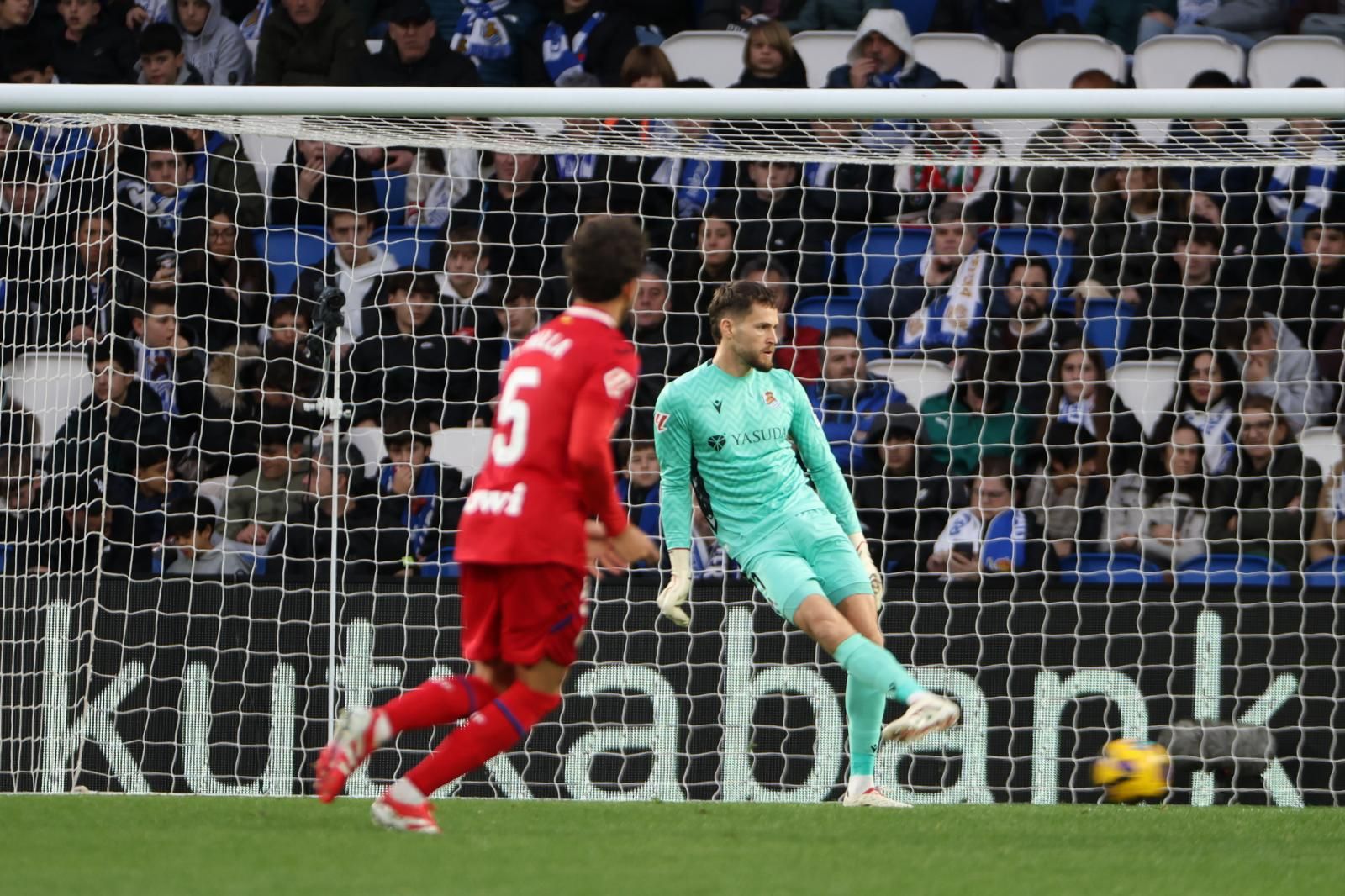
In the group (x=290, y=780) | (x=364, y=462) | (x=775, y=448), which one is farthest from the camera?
(x=364, y=462)

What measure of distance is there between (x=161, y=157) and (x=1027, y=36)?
5020 millimetres

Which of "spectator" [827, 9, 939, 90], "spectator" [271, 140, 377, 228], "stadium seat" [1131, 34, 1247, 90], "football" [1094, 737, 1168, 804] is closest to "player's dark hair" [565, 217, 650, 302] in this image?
"football" [1094, 737, 1168, 804]

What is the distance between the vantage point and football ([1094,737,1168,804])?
646 cm

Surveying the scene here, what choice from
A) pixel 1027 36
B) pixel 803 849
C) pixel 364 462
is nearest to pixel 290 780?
pixel 364 462

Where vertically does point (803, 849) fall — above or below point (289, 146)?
below

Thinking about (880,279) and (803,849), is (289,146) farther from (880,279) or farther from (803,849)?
(803,849)

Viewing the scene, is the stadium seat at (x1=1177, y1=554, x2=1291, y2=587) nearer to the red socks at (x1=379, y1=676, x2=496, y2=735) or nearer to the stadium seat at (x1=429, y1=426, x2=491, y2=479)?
the stadium seat at (x1=429, y1=426, x2=491, y2=479)

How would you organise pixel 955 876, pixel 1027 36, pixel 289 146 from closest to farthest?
Answer: 1. pixel 955 876
2. pixel 289 146
3. pixel 1027 36

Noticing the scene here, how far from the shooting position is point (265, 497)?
814 cm

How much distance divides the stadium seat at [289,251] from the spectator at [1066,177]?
3.61m

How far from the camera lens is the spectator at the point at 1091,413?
830cm

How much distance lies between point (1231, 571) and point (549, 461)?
448cm

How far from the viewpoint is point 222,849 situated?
14.2ft

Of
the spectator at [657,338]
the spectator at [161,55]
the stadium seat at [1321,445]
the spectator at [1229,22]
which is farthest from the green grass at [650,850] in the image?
the spectator at [1229,22]
